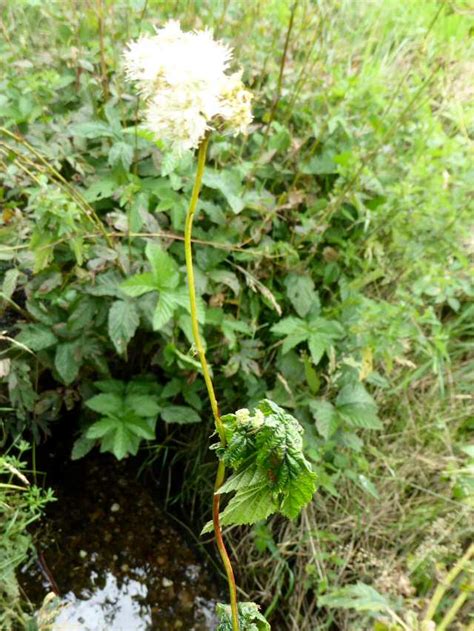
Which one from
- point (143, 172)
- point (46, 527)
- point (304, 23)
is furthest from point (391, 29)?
point (46, 527)

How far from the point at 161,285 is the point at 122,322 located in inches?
5.1

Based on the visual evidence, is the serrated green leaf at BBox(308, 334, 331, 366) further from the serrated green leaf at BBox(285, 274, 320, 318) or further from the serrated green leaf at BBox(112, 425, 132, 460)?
the serrated green leaf at BBox(112, 425, 132, 460)

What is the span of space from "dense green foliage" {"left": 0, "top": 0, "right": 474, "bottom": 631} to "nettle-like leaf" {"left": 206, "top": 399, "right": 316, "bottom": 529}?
1.96 feet

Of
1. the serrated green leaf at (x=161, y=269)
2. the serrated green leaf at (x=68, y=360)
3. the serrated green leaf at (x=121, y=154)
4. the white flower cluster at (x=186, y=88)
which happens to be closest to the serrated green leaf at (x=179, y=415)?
the serrated green leaf at (x=68, y=360)

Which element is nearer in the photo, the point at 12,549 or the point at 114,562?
the point at 12,549

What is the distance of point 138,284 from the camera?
131 centimetres

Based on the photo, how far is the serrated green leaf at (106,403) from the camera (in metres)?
1.47

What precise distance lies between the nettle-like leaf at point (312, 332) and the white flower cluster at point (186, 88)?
0.87 meters

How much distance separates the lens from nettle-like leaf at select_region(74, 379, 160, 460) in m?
1.44

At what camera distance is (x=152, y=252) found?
52.4 inches

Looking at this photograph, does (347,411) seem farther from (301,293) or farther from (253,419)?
(253,419)

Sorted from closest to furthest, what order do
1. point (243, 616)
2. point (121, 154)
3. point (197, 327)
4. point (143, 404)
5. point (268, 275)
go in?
point (197, 327), point (243, 616), point (121, 154), point (143, 404), point (268, 275)

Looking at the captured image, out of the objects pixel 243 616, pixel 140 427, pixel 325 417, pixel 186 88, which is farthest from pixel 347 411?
pixel 186 88

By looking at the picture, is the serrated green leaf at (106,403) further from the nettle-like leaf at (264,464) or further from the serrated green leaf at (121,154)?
the nettle-like leaf at (264,464)
